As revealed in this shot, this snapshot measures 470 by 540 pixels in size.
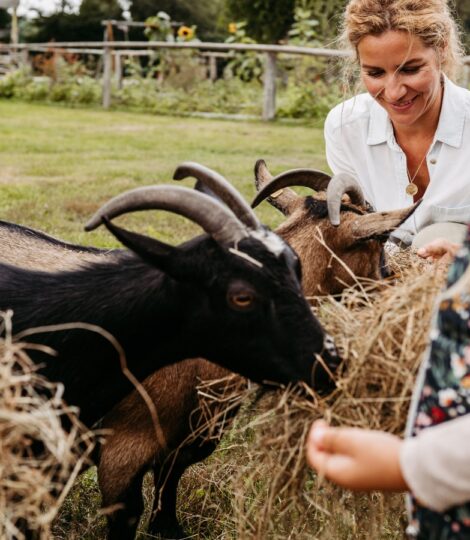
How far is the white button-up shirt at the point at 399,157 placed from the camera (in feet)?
14.5

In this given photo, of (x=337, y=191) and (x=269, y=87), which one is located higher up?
(x=337, y=191)

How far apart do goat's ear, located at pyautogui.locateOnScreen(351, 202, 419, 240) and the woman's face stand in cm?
75

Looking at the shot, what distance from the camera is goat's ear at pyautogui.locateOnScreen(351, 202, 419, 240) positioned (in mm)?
3560

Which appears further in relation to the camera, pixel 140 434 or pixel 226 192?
pixel 140 434

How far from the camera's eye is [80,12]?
141 ft

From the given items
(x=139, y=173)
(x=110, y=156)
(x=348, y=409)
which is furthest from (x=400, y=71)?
(x=110, y=156)

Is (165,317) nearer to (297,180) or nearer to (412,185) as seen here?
(297,180)

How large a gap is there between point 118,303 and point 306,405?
28.6 inches

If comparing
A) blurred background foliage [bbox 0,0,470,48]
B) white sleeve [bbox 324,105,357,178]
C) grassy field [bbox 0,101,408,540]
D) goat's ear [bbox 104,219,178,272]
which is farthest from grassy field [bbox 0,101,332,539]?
blurred background foliage [bbox 0,0,470,48]

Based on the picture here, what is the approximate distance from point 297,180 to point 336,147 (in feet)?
3.07

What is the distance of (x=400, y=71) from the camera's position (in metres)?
4.04

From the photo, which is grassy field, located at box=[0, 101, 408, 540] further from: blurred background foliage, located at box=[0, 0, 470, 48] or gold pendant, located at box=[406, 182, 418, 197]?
blurred background foliage, located at box=[0, 0, 470, 48]

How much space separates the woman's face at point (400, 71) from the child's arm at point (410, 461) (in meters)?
2.39

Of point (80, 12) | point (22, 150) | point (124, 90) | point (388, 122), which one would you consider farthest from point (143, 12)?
point (388, 122)
